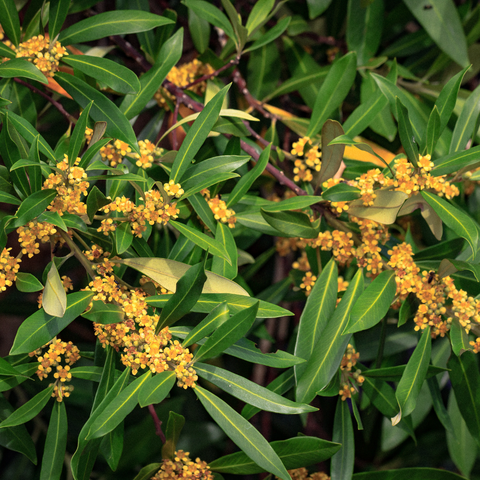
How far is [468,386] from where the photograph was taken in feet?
2.23

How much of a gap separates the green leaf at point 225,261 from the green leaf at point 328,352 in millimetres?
148

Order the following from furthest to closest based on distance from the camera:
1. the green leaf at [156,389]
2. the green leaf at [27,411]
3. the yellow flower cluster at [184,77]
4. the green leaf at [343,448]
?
the yellow flower cluster at [184,77]
the green leaf at [343,448]
the green leaf at [27,411]
the green leaf at [156,389]

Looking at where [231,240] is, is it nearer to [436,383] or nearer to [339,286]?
[339,286]

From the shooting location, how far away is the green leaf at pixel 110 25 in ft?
2.20

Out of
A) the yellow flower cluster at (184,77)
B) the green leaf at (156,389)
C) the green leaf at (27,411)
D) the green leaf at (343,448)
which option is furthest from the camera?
the yellow flower cluster at (184,77)

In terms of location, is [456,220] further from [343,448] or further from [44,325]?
[44,325]

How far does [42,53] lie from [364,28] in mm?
622

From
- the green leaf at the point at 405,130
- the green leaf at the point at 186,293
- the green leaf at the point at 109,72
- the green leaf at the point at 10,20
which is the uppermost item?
the green leaf at the point at 10,20

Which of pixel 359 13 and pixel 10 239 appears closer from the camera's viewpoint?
pixel 359 13

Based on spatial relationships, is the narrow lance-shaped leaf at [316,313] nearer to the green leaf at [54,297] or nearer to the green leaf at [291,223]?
the green leaf at [291,223]

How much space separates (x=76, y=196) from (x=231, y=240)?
0.20m

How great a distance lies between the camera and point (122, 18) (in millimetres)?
679

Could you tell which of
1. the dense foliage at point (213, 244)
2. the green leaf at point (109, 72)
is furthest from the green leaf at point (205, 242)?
the green leaf at point (109, 72)

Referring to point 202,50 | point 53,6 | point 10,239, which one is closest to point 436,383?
point 202,50
